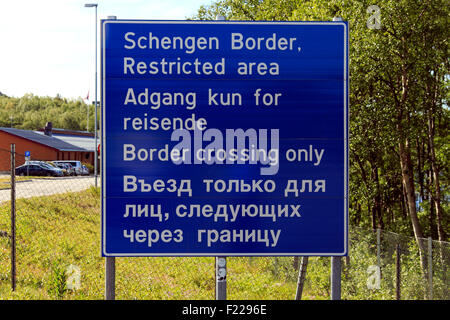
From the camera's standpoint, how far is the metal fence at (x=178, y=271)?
9.58m

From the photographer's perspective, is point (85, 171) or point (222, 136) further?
point (85, 171)

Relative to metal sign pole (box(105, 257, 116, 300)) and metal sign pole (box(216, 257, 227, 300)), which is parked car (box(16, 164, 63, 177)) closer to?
metal sign pole (box(105, 257, 116, 300))

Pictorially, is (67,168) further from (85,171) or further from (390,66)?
(390,66)

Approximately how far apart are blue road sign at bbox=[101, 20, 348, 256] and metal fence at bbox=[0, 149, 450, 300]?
2847mm

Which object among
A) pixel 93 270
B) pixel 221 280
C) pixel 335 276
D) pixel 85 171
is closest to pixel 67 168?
pixel 85 171

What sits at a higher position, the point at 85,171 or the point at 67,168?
the point at 67,168

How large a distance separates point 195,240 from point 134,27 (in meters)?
2.14

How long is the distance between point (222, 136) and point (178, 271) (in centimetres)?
781

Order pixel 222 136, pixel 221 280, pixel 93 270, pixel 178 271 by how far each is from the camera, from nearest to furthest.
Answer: pixel 222 136 → pixel 221 280 → pixel 178 271 → pixel 93 270

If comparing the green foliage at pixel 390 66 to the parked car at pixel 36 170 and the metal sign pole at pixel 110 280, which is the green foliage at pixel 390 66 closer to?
the metal sign pole at pixel 110 280

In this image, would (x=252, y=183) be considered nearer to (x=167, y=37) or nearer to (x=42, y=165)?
(x=167, y=37)

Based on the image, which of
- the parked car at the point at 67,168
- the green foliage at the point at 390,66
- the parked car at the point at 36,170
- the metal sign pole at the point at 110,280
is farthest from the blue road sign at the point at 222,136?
the parked car at the point at 67,168

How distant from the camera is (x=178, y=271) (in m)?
12.1

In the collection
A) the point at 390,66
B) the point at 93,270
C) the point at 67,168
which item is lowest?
the point at 93,270
